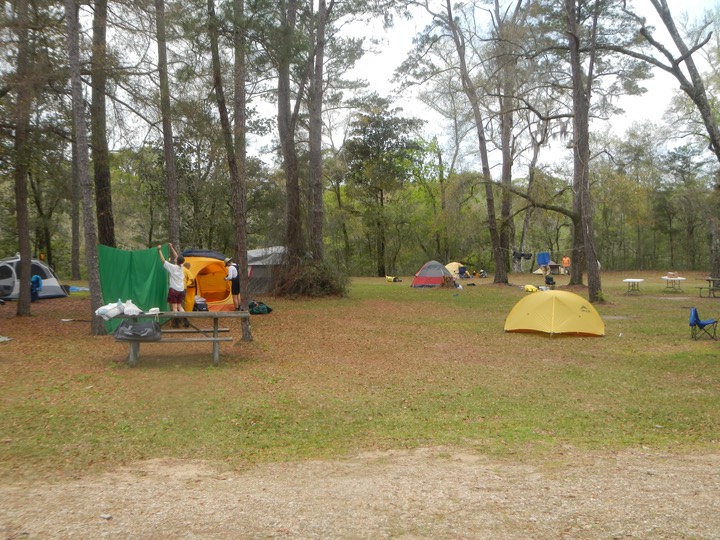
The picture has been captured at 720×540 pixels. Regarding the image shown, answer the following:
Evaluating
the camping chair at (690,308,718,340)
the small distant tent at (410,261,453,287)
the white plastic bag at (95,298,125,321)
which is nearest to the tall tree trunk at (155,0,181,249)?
the white plastic bag at (95,298,125,321)

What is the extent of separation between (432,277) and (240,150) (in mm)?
16413

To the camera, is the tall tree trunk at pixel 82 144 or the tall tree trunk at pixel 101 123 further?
the tall tree trunk at pixel 101 123

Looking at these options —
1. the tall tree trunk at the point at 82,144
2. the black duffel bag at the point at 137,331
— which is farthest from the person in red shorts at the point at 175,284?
the black duffel bag at the point at 137,331

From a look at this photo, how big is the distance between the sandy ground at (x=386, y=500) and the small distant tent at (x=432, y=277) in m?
20.8

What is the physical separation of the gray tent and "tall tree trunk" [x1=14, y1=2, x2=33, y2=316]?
741cm

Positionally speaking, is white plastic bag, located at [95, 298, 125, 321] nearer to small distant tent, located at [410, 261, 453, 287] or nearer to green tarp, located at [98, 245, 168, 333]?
green tarp, located at [98, 245, 168, 333]

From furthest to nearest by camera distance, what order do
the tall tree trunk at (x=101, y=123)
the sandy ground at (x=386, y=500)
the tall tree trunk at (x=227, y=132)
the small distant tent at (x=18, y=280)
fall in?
the small distant tent at (x=18, y=280)
the tall tree trunk at (x=101, y=123)
the tall tree trunk at (x=227, y=132)
the sandy ground at (x=386, y=500)

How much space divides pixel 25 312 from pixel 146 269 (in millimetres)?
4562

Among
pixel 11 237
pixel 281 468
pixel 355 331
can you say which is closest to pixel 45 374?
pixel 281 468

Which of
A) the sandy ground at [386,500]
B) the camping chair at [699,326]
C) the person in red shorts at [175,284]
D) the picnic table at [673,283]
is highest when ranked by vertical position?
the person in red shorts at [175,284]

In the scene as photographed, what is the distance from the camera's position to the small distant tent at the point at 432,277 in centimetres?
2583

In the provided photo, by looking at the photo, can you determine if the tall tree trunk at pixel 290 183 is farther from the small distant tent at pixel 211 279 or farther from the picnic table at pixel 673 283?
the picnic table at pixel 673 283

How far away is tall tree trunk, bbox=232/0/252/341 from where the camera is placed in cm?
1011

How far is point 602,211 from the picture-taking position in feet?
143
